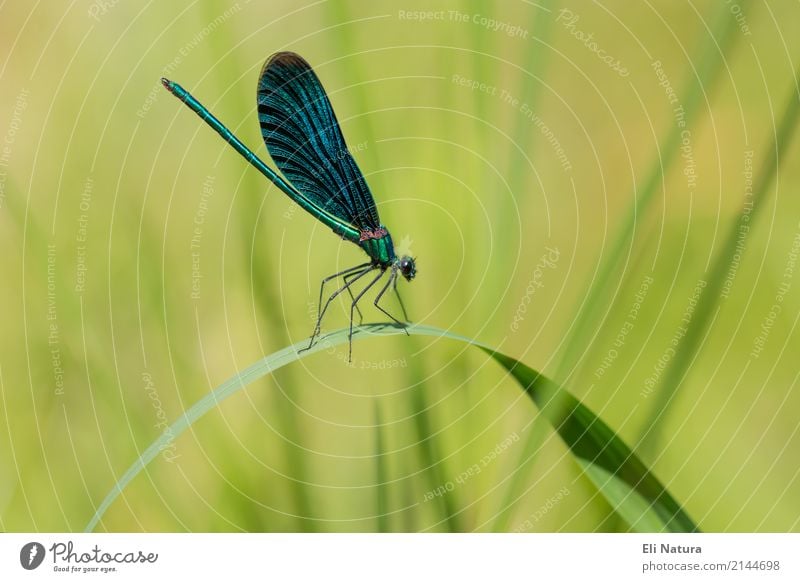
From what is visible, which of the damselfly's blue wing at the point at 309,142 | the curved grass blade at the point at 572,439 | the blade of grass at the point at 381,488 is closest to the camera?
the curved grass blade at the point at 572,439

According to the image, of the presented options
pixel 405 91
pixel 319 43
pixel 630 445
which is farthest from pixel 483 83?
pixel 630 445

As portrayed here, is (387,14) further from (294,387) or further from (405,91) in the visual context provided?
(294,387)

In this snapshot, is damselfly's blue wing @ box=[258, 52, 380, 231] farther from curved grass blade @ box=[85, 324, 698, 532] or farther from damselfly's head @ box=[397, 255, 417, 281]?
curved grass blade @ box=[85, 324, 698, 532]

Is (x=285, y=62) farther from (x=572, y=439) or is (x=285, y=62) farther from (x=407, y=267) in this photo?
(x=572, y=439)

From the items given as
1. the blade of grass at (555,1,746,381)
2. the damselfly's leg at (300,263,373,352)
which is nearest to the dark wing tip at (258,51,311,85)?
the damselfly's leg at (300,263,373,352)

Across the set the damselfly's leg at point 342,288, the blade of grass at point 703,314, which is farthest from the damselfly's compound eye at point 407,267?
the blade of grass at point 703,314
